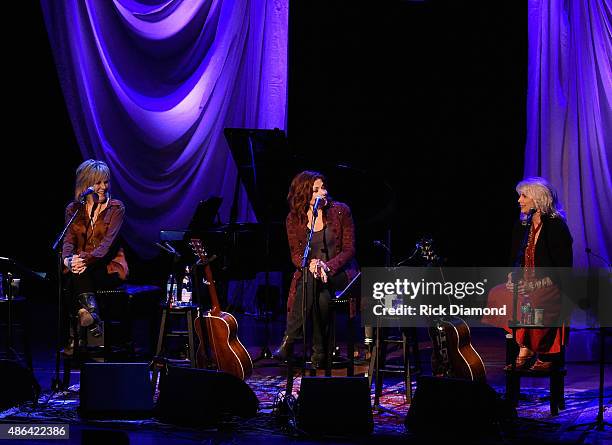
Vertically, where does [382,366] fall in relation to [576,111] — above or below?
below

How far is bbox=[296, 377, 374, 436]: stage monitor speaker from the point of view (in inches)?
191

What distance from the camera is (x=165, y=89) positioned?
31.0 feet

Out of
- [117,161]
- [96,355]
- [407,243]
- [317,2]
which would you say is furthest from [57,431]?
[317,2]

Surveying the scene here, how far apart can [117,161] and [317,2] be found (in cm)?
306

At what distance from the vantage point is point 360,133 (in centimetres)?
1049

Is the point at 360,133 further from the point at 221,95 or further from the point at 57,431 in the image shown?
the point at 57,431

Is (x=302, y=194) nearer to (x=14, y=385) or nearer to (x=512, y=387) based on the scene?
(x=512, y=387)

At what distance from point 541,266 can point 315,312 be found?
1674 mm

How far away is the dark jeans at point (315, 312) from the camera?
6762 mm

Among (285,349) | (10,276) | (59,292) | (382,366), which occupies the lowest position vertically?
(382,366)

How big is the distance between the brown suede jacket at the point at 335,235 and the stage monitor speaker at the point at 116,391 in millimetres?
1944

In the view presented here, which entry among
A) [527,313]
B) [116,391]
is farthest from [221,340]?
[527,313]

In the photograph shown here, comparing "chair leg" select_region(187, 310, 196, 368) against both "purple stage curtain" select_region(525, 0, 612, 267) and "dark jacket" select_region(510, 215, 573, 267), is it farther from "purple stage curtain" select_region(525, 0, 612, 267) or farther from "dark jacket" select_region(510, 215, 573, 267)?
"purple stage curtain" select_region(525, 0, 612, 267)

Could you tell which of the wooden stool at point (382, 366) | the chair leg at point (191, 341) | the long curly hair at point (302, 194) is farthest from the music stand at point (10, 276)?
the wooden stool at point (382, 366)
